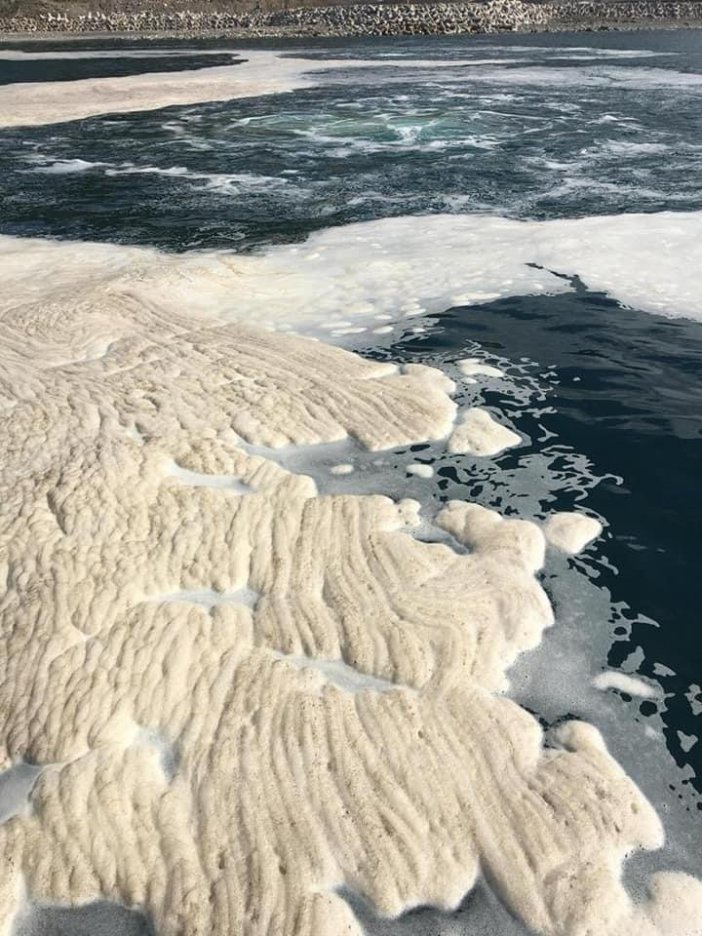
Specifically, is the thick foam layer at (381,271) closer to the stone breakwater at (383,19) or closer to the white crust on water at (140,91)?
the white crust on water at (140,91)

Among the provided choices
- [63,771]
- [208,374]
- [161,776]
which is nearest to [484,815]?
[161,776]

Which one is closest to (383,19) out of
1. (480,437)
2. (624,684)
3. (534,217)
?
(534,217)

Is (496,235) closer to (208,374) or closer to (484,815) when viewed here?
(208,374)

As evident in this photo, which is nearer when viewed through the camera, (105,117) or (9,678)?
(9,678)

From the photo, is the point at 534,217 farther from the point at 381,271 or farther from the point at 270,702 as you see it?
the point at 270,702

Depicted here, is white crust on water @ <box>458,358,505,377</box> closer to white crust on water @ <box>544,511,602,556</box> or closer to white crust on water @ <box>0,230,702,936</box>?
white crust on water @ <box>0,230,702,936</box>

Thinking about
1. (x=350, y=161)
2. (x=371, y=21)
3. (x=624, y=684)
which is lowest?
(x=624, y=684)
